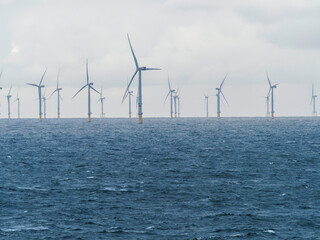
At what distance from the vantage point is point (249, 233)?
31.7 meters

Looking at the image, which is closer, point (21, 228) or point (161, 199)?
point (21, 228)

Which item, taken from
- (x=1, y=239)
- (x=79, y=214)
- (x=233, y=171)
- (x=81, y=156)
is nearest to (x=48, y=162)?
(x=81, y=156)

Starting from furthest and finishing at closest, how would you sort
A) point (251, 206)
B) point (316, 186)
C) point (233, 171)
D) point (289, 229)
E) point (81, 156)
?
point (81, 156), point (233, 171), point (316, 186), point (251, 206), point (289, 229)

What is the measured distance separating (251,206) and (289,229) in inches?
284

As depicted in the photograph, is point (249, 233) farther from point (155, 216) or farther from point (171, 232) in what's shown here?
point (155, 216)

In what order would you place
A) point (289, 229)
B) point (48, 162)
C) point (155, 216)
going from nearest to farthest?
point (289, 229) → point (155, 216) → point (48, 162)

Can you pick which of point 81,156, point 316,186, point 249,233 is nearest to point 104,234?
point 249,233

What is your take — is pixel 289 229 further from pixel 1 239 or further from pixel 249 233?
pixel 1 239

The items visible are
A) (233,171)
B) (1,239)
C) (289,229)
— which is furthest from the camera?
(233,171)

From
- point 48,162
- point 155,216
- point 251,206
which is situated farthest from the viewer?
point 48,162

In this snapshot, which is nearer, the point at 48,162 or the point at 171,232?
the point at 171,232

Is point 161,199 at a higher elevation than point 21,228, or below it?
higher

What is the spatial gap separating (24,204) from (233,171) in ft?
92.7

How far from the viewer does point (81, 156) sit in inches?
3295
